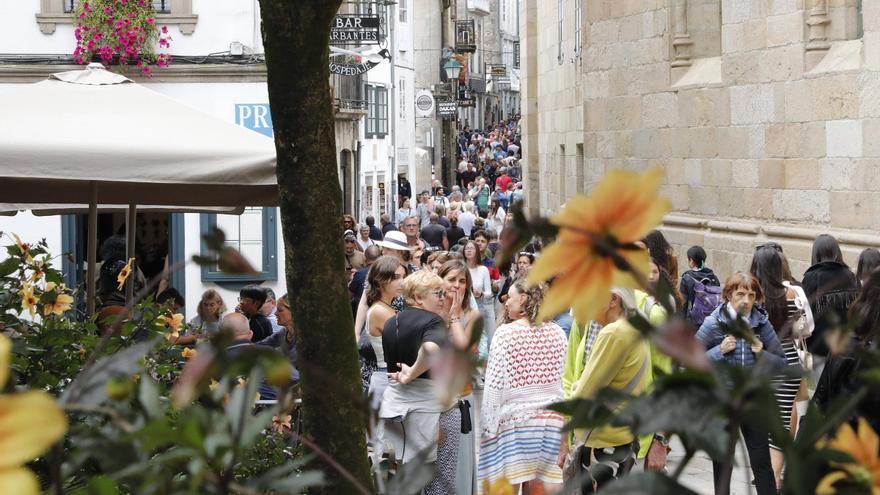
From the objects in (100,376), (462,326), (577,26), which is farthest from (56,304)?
(577,26)

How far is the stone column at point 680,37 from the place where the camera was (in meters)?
17.3

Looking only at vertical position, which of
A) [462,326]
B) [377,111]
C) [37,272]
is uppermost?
[377,111]

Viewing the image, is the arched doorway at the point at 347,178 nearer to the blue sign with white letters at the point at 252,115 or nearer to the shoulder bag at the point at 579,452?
the blue sign with white letters at the point at 252,115

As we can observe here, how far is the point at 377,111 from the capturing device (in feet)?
118

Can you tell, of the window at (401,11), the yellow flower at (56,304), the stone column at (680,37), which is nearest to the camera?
the yellow flower at (56,304)

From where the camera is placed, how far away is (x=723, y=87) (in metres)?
16.1

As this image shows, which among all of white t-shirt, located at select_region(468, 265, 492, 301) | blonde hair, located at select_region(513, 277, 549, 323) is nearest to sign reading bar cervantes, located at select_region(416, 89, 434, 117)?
white t-shirt, located at select_region(468, 265, 492, 301)

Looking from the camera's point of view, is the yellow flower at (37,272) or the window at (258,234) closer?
the yellow flower at (37,272)

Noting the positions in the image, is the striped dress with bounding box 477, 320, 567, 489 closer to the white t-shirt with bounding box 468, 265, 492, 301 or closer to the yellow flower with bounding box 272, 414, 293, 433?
the yellow flower with bounding box 272, 414, 293, 433

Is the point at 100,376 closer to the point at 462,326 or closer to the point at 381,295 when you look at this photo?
the point at 381,295

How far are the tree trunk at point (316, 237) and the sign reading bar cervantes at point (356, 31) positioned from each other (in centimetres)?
1877

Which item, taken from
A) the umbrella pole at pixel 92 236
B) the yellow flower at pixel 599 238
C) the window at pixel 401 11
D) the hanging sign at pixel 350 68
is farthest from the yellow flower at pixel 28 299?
the window at pixel 401 11

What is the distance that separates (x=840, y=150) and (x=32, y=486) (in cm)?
1317

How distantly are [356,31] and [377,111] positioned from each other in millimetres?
13002
